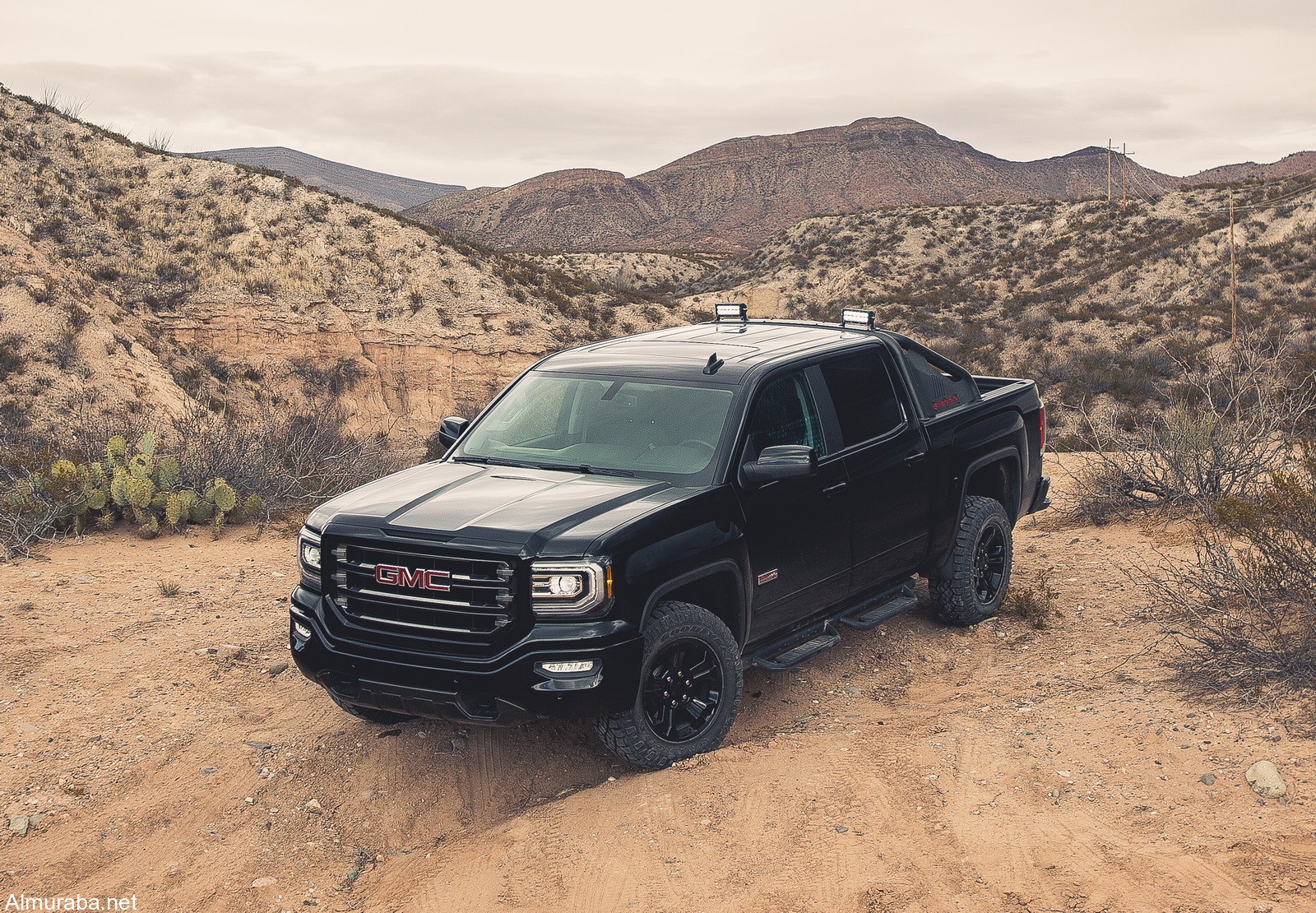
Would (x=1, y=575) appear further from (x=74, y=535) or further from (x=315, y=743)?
(x=315, y=743)

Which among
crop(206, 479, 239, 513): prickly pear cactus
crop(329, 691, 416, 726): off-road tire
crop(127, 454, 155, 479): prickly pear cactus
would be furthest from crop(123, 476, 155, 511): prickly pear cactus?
crop(329, 691, 416, 726): off-road tire

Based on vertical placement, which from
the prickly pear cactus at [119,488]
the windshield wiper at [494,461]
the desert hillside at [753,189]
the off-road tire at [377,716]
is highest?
the desert hillside at [753,189]

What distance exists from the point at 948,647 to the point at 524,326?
25.0m

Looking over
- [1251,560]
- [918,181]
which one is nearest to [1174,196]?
[1251,560]

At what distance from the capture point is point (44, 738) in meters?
5.33

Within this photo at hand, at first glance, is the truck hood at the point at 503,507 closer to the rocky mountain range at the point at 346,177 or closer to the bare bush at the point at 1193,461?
the bare bush at the point at 1193,461

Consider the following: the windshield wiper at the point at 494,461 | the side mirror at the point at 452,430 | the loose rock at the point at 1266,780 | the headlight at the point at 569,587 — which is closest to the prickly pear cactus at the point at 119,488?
the side mirror at the point at 452,430

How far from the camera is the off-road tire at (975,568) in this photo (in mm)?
6957

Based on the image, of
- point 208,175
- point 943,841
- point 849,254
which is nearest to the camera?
point 943,841

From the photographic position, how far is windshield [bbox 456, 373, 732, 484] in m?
5.37

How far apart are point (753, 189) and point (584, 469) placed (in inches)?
4431

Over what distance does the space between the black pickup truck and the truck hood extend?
0.05 feet

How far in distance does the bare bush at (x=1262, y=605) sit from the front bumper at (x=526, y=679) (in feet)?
9.20

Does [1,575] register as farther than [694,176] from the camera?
No
